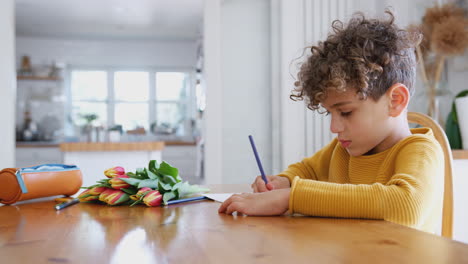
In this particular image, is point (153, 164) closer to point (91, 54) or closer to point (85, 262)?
point (85, 262)

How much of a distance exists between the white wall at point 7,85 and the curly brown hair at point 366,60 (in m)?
2.74

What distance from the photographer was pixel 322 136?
9.75ft

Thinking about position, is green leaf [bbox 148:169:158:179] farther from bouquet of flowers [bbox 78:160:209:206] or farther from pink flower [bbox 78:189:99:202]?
pink flower [bbox 78:189:99:202]

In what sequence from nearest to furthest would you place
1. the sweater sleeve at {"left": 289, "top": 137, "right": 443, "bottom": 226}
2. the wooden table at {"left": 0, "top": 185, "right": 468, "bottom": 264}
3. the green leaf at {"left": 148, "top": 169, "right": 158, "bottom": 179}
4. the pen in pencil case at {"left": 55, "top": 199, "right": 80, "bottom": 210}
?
the wooden table at {"left": 0, "top": 185, "right": 468, "bottom": 264}
the sweater sleeve at {"left": 289, "top": 137, "right": 443, "bottom": 226}
the pen in pencil case at {"left": 55, "top": 199, "right": 80, "bottom": 210}
the green leaf at {"left": 148, "top": 169, "right": 158, "bottom": 179}

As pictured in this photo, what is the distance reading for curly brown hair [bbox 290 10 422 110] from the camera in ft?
2.70

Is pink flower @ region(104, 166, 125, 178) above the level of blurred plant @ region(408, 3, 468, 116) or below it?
below

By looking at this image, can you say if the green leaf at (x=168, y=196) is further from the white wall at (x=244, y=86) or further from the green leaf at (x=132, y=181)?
the white wall at (x=244, y=86)

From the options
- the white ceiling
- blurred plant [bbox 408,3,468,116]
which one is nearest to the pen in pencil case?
blurred plant [bbox 408,3,468,116]

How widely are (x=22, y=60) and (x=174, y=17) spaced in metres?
2.30

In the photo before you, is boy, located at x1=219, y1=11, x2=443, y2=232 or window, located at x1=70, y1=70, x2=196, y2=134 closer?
boy, located at x1=219, y1=11, x2=443, y2=232

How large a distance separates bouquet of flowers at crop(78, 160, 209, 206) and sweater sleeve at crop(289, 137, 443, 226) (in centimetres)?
31

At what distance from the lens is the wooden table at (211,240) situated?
1.34 ft

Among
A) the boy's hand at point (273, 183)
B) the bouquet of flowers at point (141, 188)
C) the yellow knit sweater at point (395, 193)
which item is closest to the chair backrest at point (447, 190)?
the yellow knit sweater at point (395, 193)

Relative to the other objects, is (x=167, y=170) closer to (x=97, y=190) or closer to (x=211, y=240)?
(x=97, y=190)
